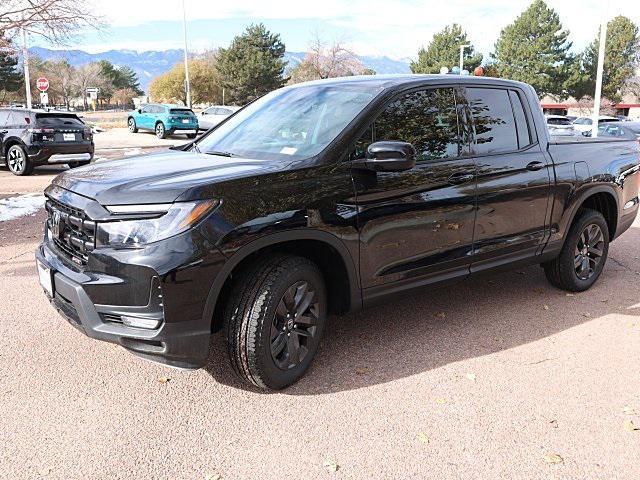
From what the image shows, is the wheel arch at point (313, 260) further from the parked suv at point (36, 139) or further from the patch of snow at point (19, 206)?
the parked suv at point (36, 139)

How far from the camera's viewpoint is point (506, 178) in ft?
14.1

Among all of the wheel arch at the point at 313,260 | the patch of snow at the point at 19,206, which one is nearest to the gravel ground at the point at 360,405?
the wheel arch at the point at 313,260

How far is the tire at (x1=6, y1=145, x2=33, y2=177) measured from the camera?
12602 millimetres

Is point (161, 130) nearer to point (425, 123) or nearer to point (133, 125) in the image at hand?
point (133, 125)

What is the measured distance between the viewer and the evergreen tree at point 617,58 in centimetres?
5575

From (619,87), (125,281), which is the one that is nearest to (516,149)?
(125,281)

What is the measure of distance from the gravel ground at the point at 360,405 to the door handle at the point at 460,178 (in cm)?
113

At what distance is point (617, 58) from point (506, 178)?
60759 millimetres

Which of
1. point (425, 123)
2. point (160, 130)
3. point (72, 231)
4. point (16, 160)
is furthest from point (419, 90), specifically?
point (160, 130)

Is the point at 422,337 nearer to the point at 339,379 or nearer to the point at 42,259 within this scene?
the point at 339,379

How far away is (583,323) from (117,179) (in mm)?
3602

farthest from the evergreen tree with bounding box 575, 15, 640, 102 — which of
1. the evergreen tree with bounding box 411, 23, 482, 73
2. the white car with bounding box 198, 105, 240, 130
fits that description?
the white car with bounding box 198, 105, 240, 130

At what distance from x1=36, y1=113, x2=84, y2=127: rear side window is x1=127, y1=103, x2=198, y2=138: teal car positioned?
1243cm

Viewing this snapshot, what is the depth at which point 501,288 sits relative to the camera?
547 centimetres
